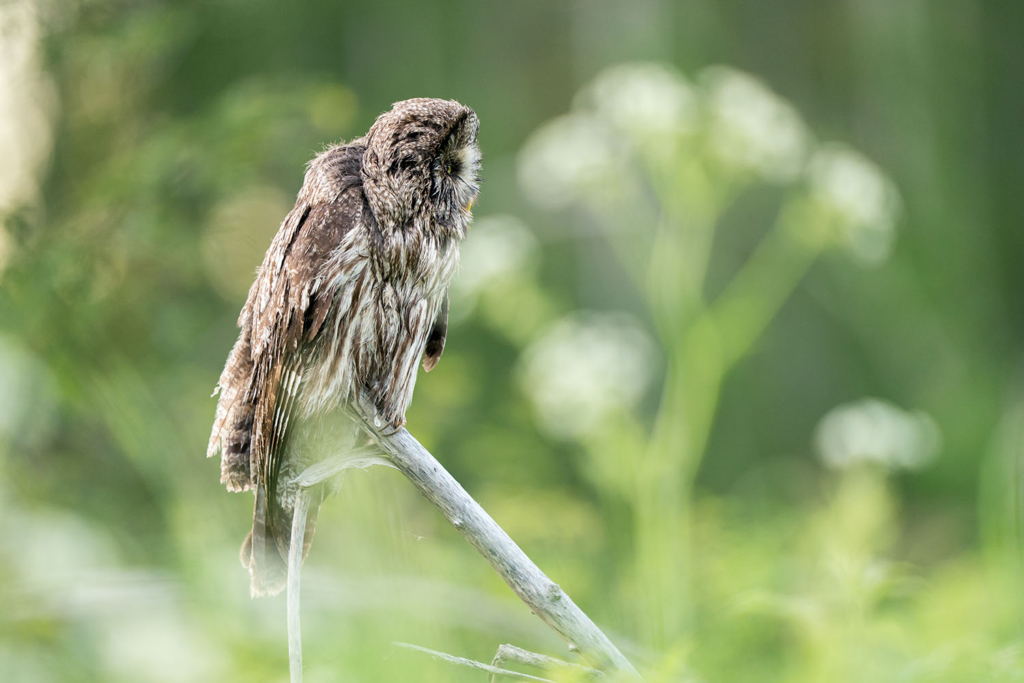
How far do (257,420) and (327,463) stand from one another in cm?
8

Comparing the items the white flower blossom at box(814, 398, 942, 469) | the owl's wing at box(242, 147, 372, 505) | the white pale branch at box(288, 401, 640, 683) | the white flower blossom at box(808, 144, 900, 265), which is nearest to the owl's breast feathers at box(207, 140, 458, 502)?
the owl's wing at box(242, 147, 372, 505)

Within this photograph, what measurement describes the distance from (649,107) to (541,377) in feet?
2.28

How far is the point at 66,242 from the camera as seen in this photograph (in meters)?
1.83

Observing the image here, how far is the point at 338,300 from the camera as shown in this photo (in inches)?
32.5

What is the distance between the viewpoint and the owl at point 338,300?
797 millimetres

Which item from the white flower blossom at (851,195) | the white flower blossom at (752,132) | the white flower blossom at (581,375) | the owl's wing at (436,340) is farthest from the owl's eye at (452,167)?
the white flower blossom at (851,195)

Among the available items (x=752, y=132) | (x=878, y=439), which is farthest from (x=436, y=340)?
(x=878, y=439)

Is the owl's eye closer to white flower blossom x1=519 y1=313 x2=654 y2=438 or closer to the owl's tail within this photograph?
the owl's tail

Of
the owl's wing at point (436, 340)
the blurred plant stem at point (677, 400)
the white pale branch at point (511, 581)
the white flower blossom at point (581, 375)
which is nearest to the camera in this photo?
the white pale branch at point (511, 581)

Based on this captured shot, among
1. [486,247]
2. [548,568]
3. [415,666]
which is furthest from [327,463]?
[486,247]

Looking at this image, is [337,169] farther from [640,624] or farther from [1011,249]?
[1011,249]

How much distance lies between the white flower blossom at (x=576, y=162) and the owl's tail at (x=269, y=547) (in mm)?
1395

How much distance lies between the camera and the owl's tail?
2.78ft

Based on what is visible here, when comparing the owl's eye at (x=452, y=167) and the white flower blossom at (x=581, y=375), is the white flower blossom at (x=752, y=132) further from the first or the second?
the owl's eye at (x=452, y=167)
